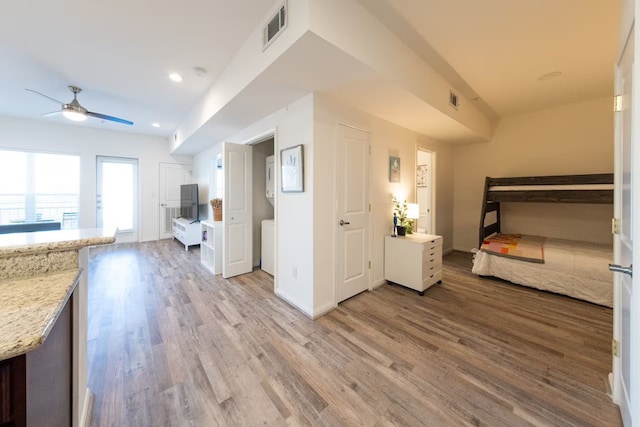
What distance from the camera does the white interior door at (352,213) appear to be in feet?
8.69

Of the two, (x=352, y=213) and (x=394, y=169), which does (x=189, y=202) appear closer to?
(x=352, y=213)

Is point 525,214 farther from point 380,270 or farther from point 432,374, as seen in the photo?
point 432,374

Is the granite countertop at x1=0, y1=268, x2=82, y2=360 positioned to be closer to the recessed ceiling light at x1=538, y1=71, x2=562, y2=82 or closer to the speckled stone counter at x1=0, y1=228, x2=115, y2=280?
the speckled stone counter at x1=0, y1=228, x2=115, y2=280

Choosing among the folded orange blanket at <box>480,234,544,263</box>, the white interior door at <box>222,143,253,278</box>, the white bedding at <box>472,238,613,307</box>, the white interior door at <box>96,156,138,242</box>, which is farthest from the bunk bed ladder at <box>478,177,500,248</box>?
the white interior door at <box>96,156,138,242</box>

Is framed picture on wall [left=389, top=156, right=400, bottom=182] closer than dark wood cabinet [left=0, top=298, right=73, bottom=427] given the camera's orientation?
No

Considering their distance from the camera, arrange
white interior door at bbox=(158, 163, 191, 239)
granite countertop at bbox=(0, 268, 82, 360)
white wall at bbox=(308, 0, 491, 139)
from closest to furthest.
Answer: granite countertop at bbox=(0, 268, 82, 360) → white wall at bbox=(308, 0, 491, 139) → white interior door at bbox=(158, 163, 191, 239)

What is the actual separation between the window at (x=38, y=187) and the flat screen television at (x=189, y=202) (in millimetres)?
1983

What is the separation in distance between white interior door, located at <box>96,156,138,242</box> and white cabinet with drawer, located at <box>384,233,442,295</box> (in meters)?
5.97

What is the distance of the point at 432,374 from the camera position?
163cm

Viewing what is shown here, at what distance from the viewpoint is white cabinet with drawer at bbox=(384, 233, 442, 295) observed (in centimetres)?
288

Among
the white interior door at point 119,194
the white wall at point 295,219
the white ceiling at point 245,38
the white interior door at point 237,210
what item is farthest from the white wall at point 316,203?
the white interior door at point 119,194

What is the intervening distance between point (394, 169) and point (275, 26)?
7.34ft

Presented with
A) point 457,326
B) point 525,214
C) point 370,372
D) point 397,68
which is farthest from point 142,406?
point 525,214

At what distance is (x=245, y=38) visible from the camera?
219 centimetres
